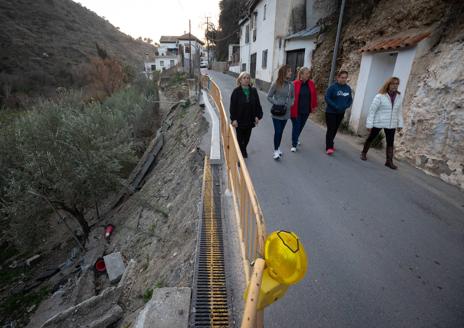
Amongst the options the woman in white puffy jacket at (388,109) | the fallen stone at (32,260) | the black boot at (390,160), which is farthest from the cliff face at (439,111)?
the fallen stone at (32,260)

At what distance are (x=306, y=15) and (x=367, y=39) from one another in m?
7.39

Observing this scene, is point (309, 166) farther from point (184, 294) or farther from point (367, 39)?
point (367, 39)

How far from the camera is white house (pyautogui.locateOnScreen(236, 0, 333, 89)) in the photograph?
→ 1184 cm

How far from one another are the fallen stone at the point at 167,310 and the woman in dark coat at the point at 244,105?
300 centimetres

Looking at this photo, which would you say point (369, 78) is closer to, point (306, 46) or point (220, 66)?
point (306, 46)

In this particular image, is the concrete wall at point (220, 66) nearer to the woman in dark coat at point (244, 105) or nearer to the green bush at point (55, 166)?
the green bush at point (55, 166)

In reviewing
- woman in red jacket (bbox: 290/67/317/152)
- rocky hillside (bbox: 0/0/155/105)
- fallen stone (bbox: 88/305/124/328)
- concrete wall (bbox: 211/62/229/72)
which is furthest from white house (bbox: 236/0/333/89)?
rocky hillside (bbox: 0/0/155/105)

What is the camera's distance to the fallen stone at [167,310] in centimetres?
217

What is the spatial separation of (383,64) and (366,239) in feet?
18.7

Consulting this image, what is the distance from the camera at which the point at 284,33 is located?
45.0 feet

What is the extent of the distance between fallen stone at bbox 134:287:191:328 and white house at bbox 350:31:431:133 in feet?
20.3

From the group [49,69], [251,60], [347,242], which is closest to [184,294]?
[347,242]

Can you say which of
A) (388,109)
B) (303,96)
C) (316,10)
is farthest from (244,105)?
(316,10)

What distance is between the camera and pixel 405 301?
2277 millimetres
